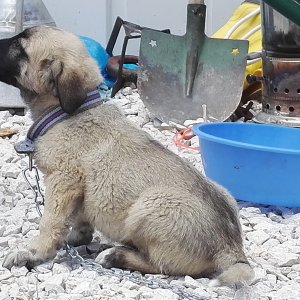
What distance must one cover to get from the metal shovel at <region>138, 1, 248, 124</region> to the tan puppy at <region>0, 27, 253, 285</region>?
86.3 inches

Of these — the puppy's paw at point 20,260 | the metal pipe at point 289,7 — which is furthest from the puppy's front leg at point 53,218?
the metal pipe at point 289,7

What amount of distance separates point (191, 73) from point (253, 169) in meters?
1.85

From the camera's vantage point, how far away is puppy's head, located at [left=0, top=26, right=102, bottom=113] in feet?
9.66

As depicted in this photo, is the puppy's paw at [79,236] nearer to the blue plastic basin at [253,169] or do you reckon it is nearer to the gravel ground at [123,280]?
the gravel ground at [123,280]

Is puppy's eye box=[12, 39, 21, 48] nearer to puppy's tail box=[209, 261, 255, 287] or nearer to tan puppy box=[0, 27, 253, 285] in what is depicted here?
tan puppy box=[0, 27, 253, 285]

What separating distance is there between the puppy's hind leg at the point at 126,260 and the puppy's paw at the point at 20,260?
0.78 feet

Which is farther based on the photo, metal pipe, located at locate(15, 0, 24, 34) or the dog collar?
metal pipe, located at locate(15, 0, 24, 34)

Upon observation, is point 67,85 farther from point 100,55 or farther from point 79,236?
point 100,55

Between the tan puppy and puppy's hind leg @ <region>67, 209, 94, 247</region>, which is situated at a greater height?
the tan puppy

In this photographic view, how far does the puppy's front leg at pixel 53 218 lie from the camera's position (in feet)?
9.43

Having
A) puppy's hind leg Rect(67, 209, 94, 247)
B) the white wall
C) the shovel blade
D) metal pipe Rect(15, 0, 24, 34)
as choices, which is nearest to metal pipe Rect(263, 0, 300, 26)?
puppy's hind leg Rect(67, 209, 94, 247)

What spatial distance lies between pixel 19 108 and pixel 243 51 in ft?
5.39

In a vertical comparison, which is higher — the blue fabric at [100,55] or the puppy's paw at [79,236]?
the blue fabric at [100,55]

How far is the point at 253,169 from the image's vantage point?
142 inches
